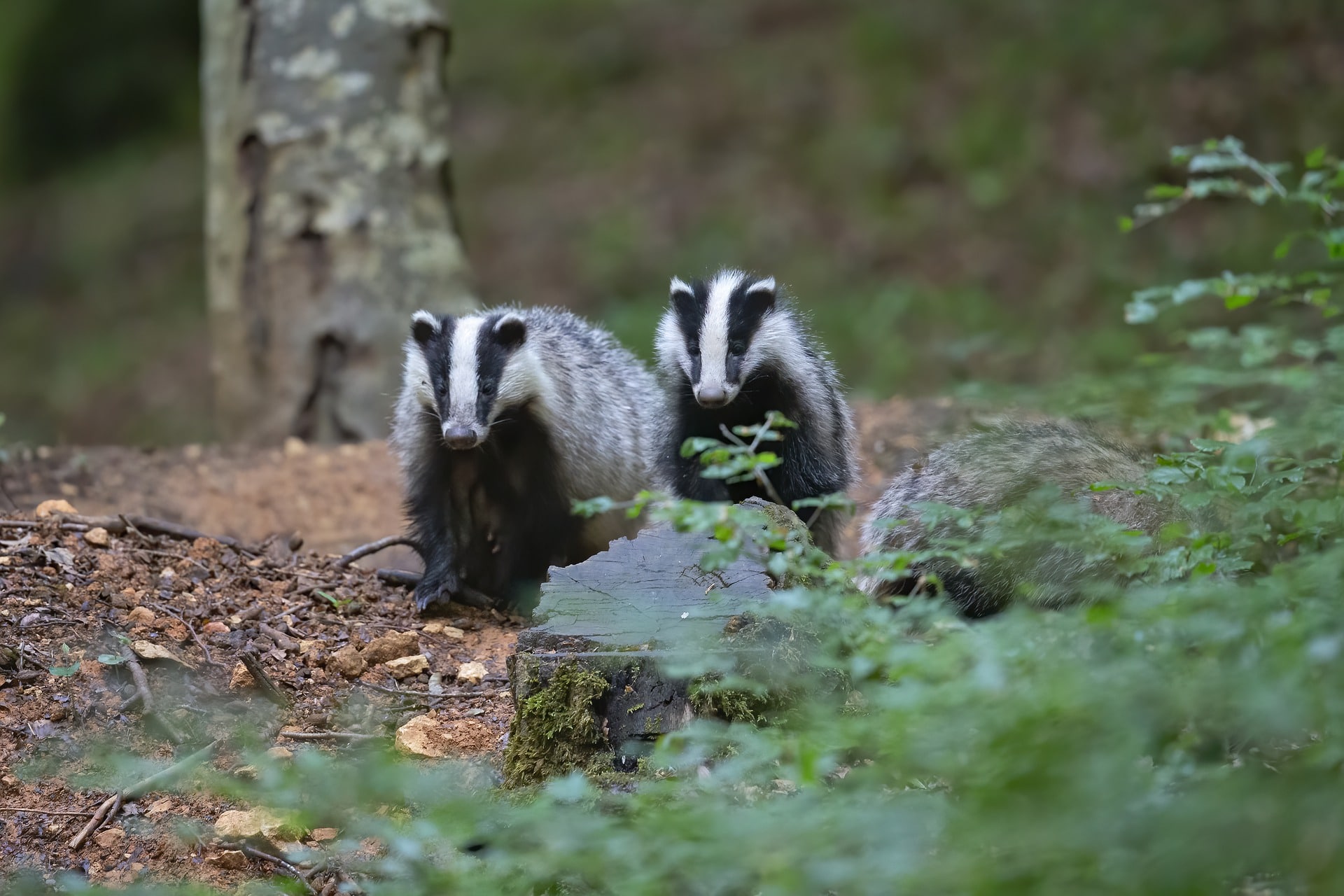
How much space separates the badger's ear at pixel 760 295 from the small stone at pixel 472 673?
1.74 meters

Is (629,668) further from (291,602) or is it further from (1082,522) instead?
(291,602)

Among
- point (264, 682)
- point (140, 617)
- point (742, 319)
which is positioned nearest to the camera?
point (264, 682)

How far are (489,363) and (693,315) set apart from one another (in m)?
0.81

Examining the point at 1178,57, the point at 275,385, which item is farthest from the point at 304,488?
the point at 1178,57

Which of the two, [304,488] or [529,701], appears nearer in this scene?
[529,701]

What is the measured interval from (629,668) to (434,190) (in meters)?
5.09

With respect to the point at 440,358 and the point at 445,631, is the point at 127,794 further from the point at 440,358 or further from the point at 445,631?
the point at 440,358

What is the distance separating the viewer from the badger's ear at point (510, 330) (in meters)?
5.08

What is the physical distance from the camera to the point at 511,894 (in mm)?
2250

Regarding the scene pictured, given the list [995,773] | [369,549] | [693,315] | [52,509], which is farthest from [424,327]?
[995,773]

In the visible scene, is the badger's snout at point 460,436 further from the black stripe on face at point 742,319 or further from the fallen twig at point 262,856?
the fallen twig at point 262,856

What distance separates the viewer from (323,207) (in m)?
7.34

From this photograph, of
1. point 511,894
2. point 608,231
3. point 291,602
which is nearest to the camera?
point 511,894

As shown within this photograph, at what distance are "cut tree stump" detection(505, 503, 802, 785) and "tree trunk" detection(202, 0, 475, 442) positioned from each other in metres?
4.35
